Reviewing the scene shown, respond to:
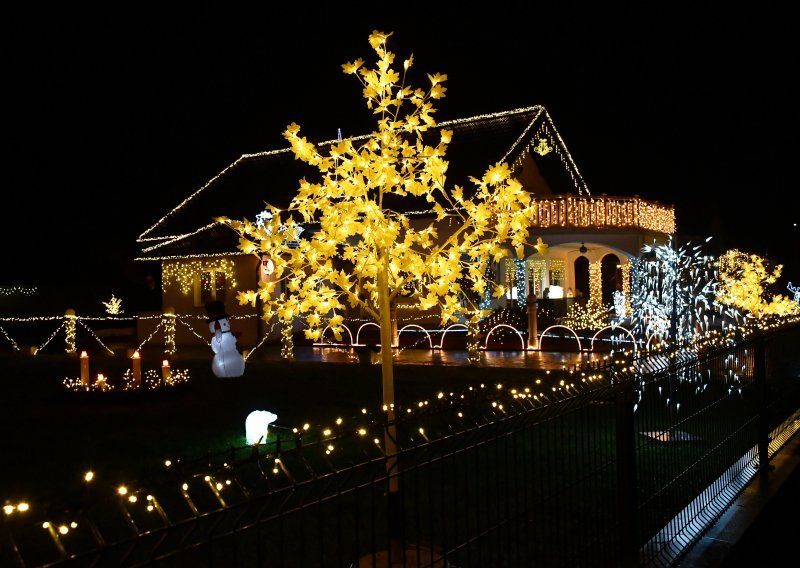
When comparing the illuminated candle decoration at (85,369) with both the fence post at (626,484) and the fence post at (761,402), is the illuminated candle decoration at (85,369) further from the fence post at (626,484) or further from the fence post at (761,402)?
the fence post at (761,402)

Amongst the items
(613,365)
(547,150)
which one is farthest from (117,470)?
(547,150)

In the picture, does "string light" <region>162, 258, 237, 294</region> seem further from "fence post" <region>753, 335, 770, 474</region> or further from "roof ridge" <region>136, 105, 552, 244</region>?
"fence post" <region>753, 335, 770, 474</region>

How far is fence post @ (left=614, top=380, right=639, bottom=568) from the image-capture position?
14.6 ft

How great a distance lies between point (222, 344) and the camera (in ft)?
42.8

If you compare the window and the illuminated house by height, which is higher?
the illuminated house

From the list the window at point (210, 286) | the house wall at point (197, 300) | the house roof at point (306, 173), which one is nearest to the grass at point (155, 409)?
the house wall at point (197, 300)

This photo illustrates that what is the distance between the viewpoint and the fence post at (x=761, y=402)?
24.5 ft

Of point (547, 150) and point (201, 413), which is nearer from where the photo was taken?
point (201, 413)

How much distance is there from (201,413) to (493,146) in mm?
16641

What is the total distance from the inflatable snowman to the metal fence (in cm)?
536

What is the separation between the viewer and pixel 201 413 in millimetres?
10430

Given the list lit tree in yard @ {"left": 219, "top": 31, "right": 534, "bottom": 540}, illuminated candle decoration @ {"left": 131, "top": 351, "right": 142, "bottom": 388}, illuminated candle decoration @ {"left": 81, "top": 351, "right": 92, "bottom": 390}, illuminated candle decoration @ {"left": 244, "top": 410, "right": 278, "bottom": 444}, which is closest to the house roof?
illuminated candle decoration @ {"left": 81, "top": 351, "right": 92, "bottom": 390}

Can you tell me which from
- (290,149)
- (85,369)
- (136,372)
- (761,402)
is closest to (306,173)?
(290,149)

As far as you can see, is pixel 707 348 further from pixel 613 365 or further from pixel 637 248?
pixel 637 248
